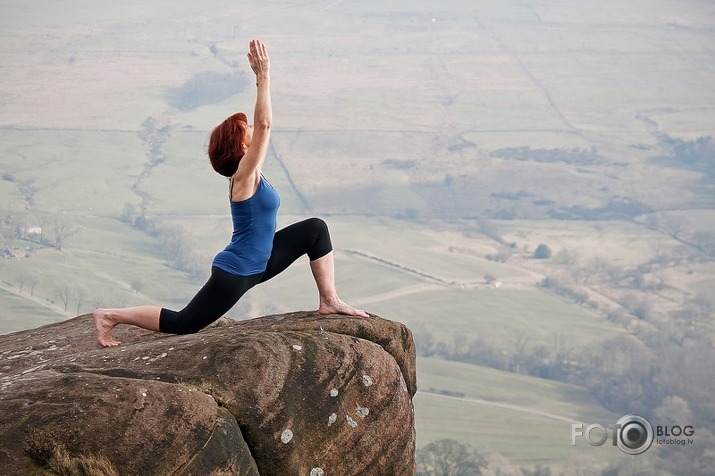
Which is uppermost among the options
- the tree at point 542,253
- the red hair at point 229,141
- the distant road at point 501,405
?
the red hair at point 229,141

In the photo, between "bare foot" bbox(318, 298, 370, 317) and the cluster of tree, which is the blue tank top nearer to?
"bare foot" bbox(318, 298, 370, 317)

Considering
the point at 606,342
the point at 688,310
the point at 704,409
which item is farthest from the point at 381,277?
the point at 688,310

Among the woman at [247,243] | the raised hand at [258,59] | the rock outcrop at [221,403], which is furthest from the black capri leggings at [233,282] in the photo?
the raised hand at [258,59]

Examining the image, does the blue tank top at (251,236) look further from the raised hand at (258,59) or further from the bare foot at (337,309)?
the raised hand at (258,59)

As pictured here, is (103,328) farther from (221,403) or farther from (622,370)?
(622,370)

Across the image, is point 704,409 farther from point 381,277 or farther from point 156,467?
→ point 156,467

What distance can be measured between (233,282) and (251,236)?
24.4 inches

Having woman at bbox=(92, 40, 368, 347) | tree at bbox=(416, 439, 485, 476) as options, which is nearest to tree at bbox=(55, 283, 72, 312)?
tree at bbox=(416, 439, 485, 476)

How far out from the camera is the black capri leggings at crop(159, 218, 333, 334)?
39.1 ft

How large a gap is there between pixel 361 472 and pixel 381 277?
5649 inches

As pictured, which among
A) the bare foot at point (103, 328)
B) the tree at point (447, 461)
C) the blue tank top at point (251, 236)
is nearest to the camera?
the blue tank top at point (251, 236)

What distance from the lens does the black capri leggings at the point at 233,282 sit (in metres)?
11.9

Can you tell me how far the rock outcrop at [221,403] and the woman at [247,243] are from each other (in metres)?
0.32

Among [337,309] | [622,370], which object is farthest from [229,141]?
[622,370]
